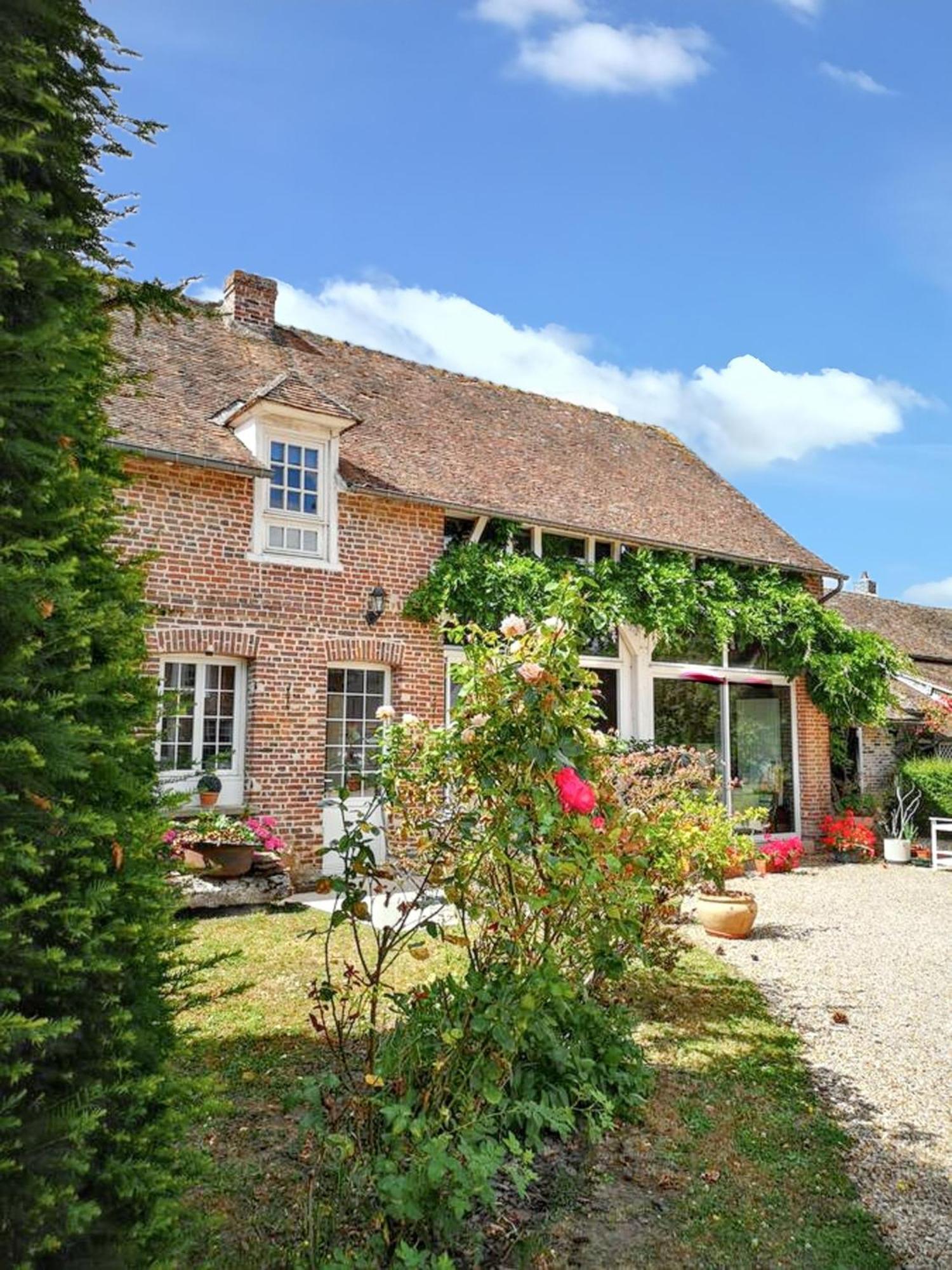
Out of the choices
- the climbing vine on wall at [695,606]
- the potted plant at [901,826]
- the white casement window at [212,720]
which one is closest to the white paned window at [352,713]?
the climbing vine on wall at [695,606]

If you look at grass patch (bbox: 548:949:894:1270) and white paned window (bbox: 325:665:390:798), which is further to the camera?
white paned window (bbox: 325:665:390:798)

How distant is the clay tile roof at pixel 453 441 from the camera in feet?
37.3

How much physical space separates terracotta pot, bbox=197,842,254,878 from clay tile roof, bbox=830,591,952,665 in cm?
1697

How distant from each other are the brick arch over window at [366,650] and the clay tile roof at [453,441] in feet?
6.72

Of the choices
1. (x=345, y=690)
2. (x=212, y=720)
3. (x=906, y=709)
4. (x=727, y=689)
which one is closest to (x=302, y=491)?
(x=345, y=690)

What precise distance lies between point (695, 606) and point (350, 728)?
20.2ft

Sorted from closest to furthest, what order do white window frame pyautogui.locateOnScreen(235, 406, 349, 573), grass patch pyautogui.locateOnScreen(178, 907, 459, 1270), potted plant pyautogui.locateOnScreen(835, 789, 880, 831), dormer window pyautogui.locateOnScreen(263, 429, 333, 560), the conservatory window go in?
grass patch pyautogui.locateOnScreen(178, 907, 459, 1270), white window frame pyautogui.locateOnScreen(235, 406, 349, 573), dormer window pyautogui.locateOnScreen(263, 429, 333, 560), the conservatory window, potted plant pyautogui.locateOnScreen(835, 789, 880, 831)

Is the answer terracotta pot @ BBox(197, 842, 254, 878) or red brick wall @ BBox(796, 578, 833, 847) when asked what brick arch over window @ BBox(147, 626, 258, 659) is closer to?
→ terracotta pot @ BBox(197, 842, 254, 878)

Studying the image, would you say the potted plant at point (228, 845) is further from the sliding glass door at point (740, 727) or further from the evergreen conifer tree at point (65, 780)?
the sliding glass door at point (740, 727)

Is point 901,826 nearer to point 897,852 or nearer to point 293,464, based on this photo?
point 897,852

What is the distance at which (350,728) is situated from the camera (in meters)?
11.5

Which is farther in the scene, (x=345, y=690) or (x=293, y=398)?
(x=345, y=690)

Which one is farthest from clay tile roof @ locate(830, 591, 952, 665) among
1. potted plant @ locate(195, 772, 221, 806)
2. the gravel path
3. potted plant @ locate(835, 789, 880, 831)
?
potted plant @ locate(195, 772, 221, 806)

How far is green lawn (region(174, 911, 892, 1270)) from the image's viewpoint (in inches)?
123
